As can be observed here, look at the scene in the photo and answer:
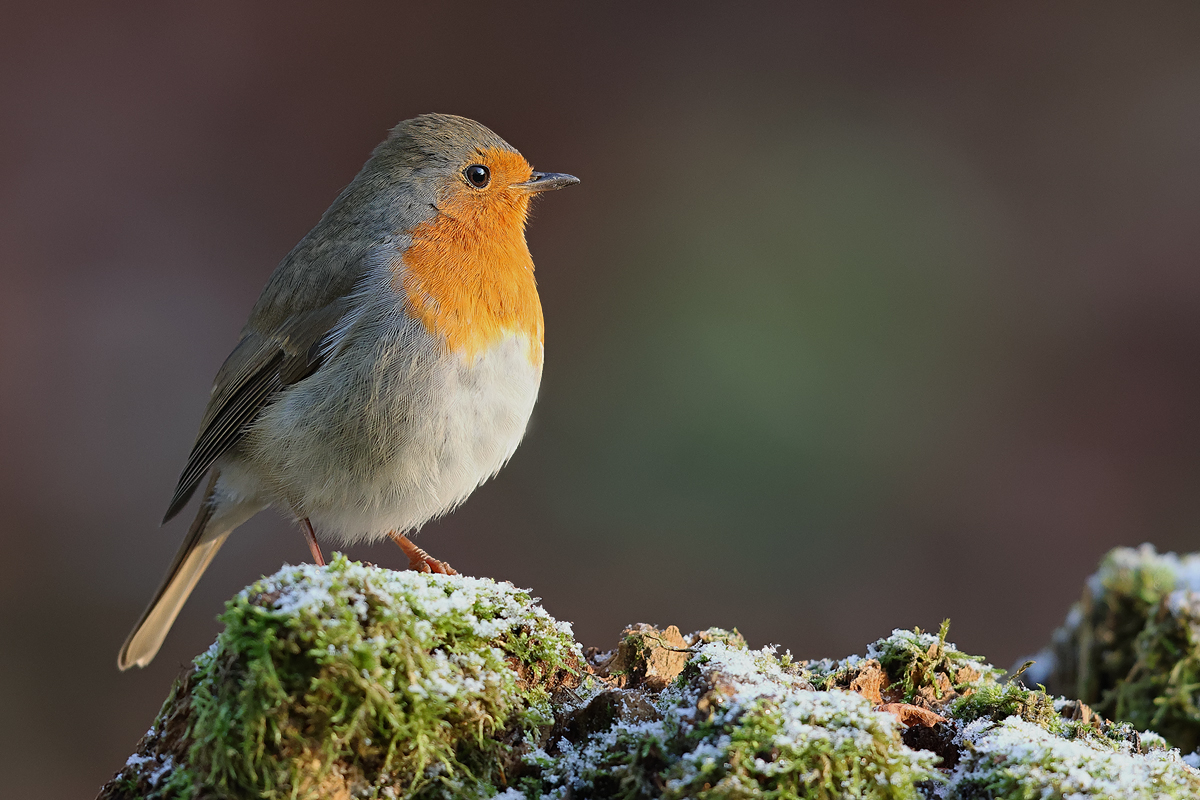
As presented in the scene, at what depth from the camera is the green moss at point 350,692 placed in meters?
1.41

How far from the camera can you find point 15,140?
22.7 feet

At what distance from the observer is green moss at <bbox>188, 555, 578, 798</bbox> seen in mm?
1413

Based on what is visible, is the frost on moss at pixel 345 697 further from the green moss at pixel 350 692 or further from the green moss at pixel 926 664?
the green moss at pixel 926 664

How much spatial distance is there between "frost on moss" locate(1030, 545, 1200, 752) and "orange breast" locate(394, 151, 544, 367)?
6.34 feet

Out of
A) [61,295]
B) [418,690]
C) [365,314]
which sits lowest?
[418,690]

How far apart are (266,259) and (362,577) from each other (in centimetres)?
630

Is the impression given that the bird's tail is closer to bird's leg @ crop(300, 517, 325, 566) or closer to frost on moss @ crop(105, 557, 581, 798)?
bird's leg @ crop(300, 517, 325, 566)

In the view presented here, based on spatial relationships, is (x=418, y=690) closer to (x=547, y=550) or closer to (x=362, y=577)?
(x=362, y=577)

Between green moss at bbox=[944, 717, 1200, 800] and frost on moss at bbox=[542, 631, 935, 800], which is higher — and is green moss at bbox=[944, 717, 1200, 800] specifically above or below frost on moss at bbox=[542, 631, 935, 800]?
above

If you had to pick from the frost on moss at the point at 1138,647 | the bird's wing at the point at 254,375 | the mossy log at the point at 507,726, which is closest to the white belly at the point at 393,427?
the bird's wing at the point at 254,375

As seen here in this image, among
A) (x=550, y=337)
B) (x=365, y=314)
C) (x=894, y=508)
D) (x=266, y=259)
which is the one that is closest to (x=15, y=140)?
(x=266, y=259)

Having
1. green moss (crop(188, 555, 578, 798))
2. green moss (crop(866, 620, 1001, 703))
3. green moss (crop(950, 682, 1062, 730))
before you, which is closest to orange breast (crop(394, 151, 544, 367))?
green moss (crop(188, 555, 578, 798))

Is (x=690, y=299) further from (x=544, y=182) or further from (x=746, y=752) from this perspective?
(x=746, y=752)

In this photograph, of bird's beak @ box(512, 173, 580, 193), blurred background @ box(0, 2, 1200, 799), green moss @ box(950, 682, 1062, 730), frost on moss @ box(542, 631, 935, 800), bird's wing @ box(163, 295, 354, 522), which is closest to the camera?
frost on moss @ box(542, 631, 935, 800)
